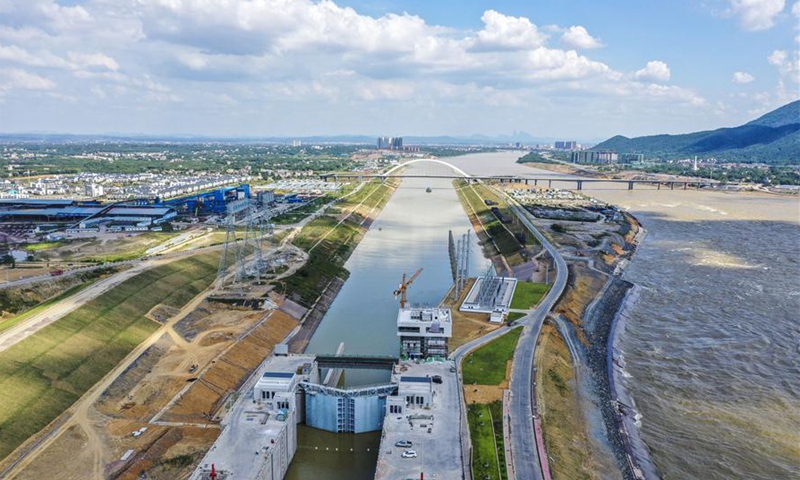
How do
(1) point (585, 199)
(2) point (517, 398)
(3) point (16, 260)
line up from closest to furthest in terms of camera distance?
1. (2) point (517, 398)
2. (3) point (16, 260)
3. (1) point (585, 199)

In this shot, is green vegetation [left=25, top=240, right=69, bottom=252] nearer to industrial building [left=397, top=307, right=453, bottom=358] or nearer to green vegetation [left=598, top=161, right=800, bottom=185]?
industrial building [left=397, top=307, right=453, bottom=358]

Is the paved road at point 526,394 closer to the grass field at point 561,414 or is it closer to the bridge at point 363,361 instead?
the grass field at point 561,414

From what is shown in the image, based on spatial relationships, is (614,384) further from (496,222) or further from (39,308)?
(496,222)

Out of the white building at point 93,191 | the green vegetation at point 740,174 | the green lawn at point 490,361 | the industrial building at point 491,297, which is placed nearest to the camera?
the green lawn at point 490,361

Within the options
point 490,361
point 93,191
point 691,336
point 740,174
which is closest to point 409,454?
point 490,361

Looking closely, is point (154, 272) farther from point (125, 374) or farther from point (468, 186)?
point (468, 186)

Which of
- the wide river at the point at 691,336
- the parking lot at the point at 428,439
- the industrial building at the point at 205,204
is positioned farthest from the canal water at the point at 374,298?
the industrial building at the point at 205,204

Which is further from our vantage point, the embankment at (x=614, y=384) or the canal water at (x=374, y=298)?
the canal water at (x=374, y=298)

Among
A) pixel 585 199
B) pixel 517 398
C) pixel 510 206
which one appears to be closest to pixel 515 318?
pixel 517 398
